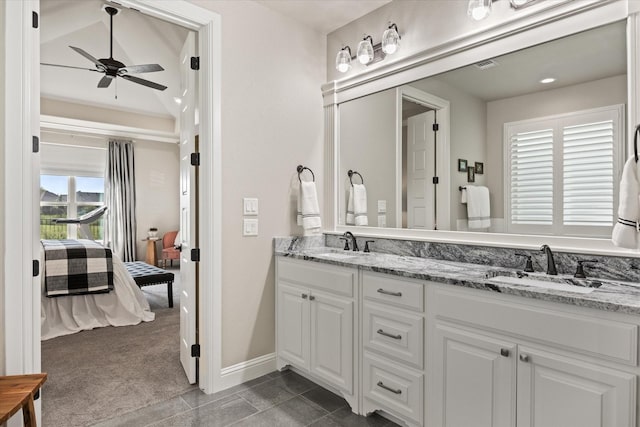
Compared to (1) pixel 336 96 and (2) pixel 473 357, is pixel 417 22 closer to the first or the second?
(1) pixel 336 96

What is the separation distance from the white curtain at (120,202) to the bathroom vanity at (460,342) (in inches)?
232

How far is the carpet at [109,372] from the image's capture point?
2311mm

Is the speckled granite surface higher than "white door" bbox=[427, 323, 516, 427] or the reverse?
higher

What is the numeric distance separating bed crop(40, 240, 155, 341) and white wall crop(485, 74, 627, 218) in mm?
3678

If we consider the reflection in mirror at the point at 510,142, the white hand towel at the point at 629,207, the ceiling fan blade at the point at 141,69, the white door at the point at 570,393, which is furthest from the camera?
the ceiling fan blade at the point at 141,69

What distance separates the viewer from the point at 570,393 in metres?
1.43

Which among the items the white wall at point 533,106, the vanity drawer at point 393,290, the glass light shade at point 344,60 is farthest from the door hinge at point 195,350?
the glass light shade at point 344,60

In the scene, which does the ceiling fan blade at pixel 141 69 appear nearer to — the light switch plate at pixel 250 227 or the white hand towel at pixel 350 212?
the light switch plate at pixel 250 227

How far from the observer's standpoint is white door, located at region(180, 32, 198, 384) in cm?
258

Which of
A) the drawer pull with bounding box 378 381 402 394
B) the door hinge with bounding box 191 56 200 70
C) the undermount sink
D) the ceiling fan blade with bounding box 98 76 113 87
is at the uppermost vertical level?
the ceiling fan blade with bounding box 98 76 113 87

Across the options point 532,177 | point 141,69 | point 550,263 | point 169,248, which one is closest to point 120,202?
point 169,248

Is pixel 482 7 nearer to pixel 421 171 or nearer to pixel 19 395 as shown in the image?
pixel 421 171

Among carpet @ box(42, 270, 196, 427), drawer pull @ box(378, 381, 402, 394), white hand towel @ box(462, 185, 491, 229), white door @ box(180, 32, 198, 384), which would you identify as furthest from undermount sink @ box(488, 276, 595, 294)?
carpet @ box(42, 270, 196, 427)

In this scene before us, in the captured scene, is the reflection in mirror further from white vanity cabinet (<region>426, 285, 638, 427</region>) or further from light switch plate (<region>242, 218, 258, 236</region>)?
light switch plate (<region>242, 218, 258, 236</region>)
